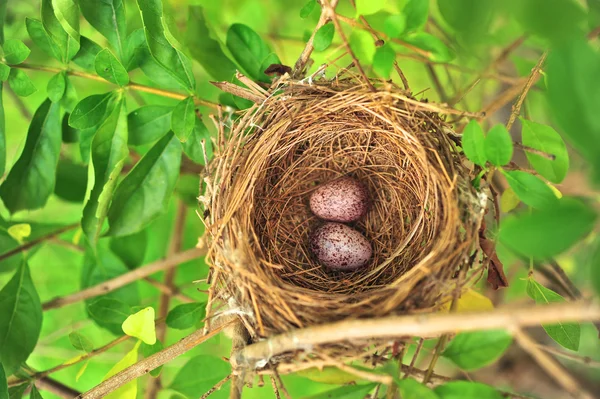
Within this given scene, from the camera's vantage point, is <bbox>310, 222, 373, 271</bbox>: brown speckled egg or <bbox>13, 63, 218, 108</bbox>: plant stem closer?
<bbox>13, 63, 218, 108</bbox>: plant stem

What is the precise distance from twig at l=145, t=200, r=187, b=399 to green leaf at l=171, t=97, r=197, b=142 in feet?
2.10

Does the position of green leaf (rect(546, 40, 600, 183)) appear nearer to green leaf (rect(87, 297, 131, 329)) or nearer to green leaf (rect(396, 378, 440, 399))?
green leaf (rect(396, 378, 440, 399))

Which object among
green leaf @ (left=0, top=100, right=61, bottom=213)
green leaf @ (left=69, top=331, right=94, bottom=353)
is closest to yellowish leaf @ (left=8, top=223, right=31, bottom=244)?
green leaf @ (left=0, top=100, right=61, bottom=213)

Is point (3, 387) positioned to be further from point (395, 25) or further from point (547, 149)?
point (547, 149)

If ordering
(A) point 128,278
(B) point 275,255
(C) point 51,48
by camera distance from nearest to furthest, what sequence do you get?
(C) point 51,48
(B) point 275,255
(A) point 128,278

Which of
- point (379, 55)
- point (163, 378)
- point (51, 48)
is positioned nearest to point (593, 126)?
point (379, 55)

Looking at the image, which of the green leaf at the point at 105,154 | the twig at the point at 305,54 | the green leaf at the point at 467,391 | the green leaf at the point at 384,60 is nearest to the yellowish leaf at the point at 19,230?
the green leaf at the point at 105,154

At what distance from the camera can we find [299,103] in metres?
1.28

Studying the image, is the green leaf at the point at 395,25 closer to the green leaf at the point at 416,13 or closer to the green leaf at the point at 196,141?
the green leaf at the point at 416,13

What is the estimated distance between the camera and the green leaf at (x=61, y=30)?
110 centimetres

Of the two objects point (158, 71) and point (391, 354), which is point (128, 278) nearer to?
point (158, 71)

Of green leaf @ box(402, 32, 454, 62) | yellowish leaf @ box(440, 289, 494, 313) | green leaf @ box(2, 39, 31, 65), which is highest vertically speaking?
green leaf @ box(402, 32, 454, 62)

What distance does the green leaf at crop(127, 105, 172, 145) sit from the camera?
1313 mm

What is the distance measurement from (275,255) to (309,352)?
0.48 metres
